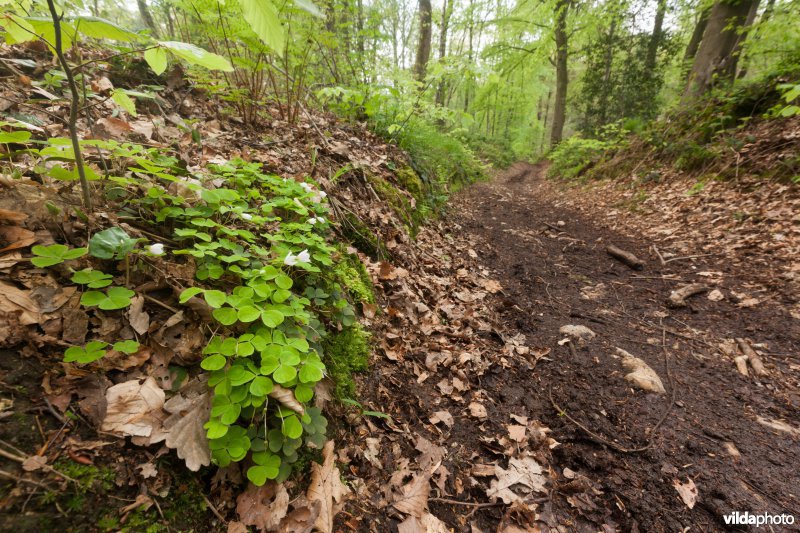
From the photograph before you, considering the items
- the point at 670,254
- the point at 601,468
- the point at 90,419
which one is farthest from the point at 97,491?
the point at 670,254

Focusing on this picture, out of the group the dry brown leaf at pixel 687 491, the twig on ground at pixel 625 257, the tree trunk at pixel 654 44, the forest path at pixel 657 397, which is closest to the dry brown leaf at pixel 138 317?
the forest path at pixel 657 397

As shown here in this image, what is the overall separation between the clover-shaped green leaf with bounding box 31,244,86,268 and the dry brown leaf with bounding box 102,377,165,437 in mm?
599

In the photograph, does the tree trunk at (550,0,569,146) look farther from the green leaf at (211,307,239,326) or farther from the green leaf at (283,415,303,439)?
the green leaf at (283,415,303,439)

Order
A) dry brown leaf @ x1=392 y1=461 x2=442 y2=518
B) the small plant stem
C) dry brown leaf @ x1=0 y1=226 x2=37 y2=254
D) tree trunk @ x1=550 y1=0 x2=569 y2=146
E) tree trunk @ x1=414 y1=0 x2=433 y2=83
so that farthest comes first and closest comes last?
tree trunk @ x1=550 y1=0 x2=569 y2=146 → tree trunk @ x1=414 y1=0 x2=433 y2=83 → dry brown leaf @ x1=392 y1=461 x2=442 y2=518 → dry brown leaf @ x1=0 y1=226 x2=37 y2=254 → the small plant stem

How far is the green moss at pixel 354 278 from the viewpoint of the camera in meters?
2.70

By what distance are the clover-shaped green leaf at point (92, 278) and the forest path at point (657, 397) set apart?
262 cm

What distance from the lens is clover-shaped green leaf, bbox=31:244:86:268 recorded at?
133 centimetres

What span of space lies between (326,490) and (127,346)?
1.12 meters

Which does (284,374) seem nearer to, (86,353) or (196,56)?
(86,353)

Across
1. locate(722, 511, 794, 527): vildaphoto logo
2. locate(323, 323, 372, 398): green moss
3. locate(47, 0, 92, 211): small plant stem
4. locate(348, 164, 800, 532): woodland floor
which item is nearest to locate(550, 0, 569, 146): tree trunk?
locate(348, 164, 800, 532): woodland floor

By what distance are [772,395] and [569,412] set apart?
1.62m

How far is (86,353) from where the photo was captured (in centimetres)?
127

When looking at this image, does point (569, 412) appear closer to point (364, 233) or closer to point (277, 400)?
point (277, 400)

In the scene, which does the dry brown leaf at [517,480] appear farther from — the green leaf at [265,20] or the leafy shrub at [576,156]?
the leafy shrub at [576,156]
